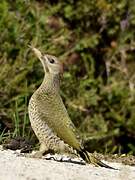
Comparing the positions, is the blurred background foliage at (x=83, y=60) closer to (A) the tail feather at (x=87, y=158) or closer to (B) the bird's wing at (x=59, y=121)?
(B) the bird's wing at (x=59, y=121)

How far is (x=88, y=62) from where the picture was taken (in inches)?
553

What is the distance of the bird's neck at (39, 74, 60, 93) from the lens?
8.34 metres

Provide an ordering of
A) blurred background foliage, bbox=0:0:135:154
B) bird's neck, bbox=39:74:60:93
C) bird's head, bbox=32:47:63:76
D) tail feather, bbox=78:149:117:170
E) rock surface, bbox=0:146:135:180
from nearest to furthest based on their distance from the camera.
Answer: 1. rock surface, bbox=0:146:135:180
2. tail feather, bbox=78:149:117:170
3. bird's neck, bbox=39:74:60:93
4. bird's head, bbox=32:47:63:76
5. blurred background foliage, bbox=0:0:135:154

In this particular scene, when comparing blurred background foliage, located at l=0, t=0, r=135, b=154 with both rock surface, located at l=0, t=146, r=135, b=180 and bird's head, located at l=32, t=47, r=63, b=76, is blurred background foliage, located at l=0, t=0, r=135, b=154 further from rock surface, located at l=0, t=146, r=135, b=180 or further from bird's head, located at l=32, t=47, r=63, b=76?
rock surface, located at l=0, t=146, r=135, b=180

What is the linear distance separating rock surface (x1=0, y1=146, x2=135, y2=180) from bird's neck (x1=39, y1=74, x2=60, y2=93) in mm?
732

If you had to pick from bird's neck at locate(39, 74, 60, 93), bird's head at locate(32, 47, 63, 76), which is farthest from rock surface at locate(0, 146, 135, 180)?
bird's head at locate(32, 47, 63, 76)

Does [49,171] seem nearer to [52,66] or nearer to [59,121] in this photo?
[59,121]

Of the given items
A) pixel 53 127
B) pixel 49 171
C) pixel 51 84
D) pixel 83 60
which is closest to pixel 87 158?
pixel 53 127

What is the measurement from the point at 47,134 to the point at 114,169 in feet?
2.19

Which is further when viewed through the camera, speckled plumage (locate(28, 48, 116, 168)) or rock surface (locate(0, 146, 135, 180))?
speckled plumage (locate(28, 48, 116, 168))

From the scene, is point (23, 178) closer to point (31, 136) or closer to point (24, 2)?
point (31, 136)

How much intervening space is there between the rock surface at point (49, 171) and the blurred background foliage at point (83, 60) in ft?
9.90

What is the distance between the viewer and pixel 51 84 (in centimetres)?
840

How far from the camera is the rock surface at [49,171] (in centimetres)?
722
